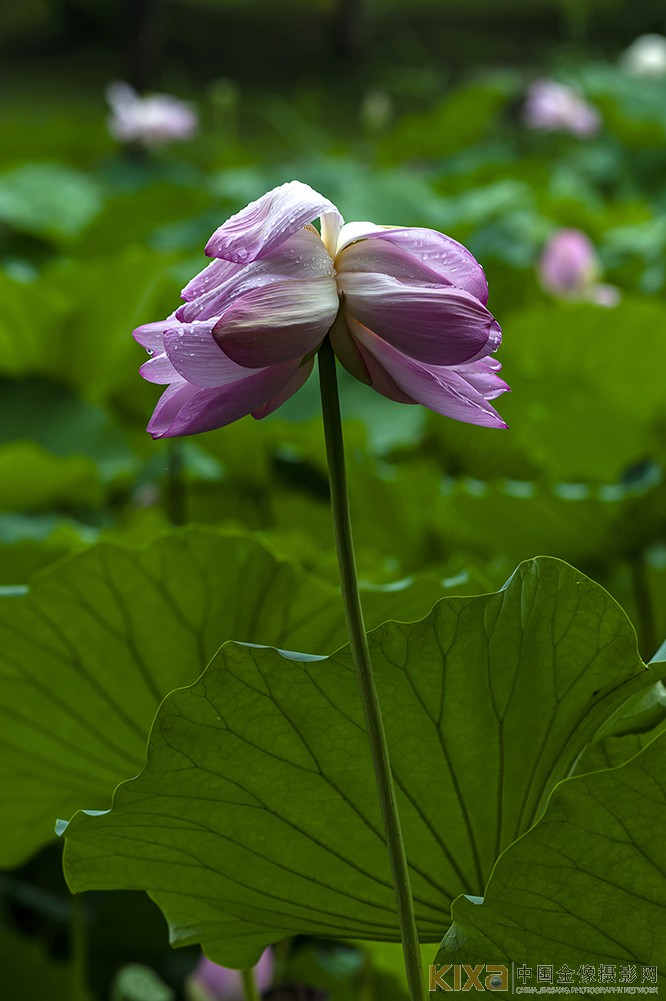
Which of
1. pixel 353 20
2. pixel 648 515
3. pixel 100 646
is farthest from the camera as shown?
pixel 353 20

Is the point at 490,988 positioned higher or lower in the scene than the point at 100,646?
lower

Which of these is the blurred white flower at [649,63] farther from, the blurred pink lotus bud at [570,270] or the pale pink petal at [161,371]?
the pale pink petal at [161,371]

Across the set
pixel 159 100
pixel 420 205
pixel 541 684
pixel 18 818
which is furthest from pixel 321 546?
pixel 159 100

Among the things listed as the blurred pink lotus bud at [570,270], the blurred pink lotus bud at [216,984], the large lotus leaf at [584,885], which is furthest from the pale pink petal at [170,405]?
the blurred pink lotus bud at [570,270]

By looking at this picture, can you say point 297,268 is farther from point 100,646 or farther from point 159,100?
point 159,100

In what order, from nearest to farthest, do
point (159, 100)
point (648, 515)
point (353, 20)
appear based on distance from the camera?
point (648, 515) → point (159, 100) → point (353, 20)

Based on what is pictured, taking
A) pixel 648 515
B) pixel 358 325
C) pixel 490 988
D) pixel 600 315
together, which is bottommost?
pixel 490 988

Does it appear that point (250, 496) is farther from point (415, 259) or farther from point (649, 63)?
point (649, 63)

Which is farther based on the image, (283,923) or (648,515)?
(648,515)
